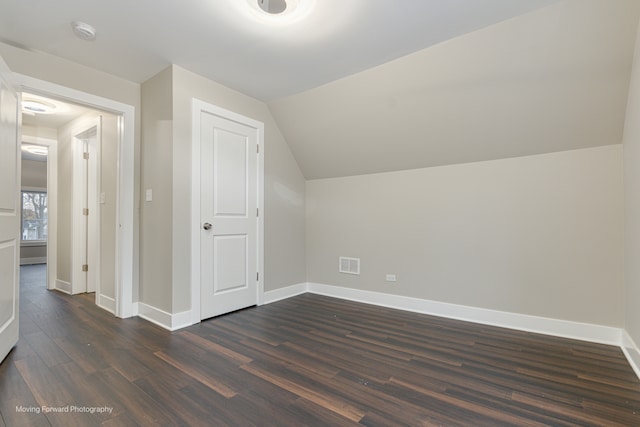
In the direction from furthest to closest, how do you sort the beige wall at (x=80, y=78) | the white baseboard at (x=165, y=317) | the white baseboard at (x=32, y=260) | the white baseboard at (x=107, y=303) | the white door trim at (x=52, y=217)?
the white baseboard at (x=32, y=260) < the white door trim at (x=52, y=217) < the white baseboard at (x=107, y=303) < the white baseboard at (x=165, y=317) < the beige wall at (x=80, y=78)

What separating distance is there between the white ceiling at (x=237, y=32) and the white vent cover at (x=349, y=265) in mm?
2169

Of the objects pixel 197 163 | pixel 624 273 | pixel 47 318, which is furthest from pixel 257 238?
pixel 624 273

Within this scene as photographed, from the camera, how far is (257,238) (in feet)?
11.6

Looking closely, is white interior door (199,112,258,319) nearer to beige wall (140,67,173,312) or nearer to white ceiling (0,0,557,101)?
beige wall (140,67,173,312)

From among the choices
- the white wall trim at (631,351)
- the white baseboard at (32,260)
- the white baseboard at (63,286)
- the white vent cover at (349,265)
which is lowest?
the white baseboard at (32,260)

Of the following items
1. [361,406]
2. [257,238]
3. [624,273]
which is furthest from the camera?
[257,238]

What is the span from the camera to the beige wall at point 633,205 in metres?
1.98

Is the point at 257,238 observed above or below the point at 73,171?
below

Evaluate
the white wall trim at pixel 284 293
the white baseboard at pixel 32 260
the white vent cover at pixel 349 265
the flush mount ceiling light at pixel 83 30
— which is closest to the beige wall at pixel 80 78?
the flush mount ceiling light at pixel 83 30

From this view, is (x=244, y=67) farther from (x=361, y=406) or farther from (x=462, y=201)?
(x=361, y=406)

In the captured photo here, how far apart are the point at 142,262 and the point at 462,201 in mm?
3323

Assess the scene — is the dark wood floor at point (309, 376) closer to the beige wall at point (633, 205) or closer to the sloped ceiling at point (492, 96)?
the beige wall at point (633, 205)

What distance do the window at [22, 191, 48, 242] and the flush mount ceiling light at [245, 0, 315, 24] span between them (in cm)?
885

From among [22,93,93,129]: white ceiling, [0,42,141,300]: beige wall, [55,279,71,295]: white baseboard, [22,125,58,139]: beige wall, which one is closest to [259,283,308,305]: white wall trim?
[0,42,141,300]: beige wall
